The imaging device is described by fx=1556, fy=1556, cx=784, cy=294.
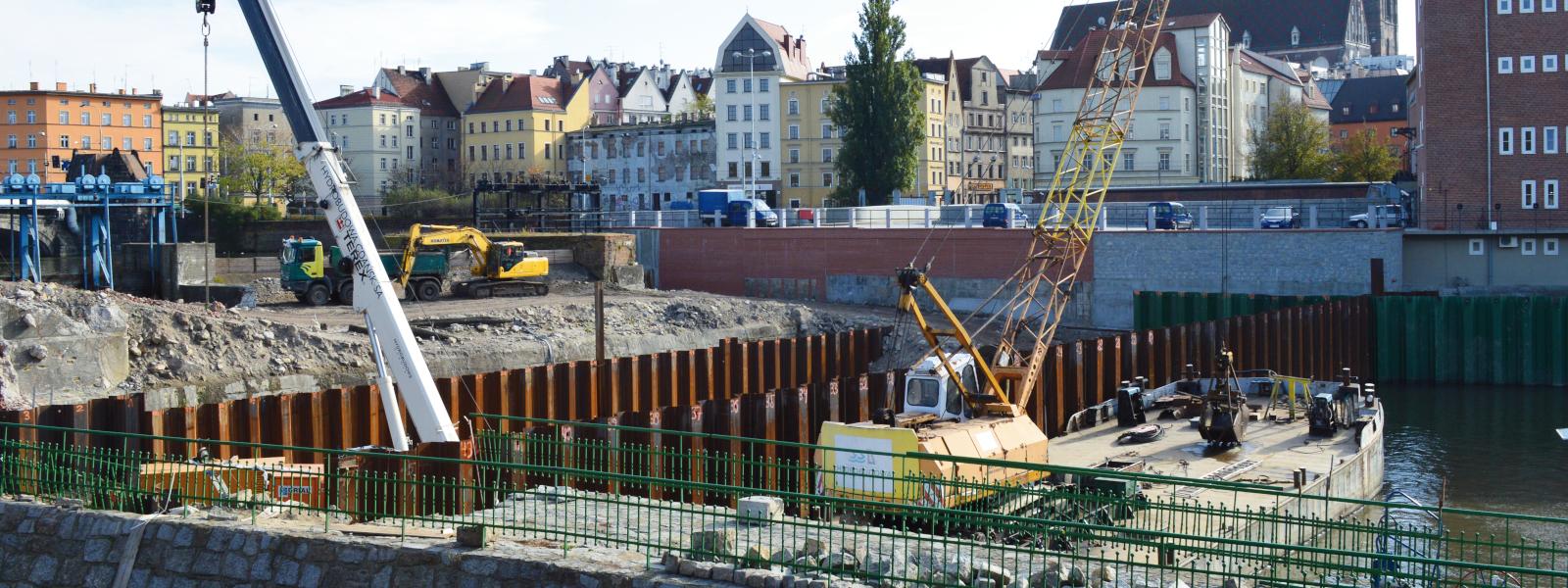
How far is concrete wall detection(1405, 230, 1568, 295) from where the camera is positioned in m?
44.3

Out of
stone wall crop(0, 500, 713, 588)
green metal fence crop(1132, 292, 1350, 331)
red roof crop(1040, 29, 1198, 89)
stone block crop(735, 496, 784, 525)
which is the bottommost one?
stone wall crop(0, 500, 713, 588)

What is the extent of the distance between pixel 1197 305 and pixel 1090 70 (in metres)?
36.5

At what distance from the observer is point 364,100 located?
98.7m

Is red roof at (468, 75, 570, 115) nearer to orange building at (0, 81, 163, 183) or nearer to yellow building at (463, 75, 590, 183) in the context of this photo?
yellow building at (463, 75, 590, 183)

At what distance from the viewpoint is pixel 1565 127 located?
45.2m

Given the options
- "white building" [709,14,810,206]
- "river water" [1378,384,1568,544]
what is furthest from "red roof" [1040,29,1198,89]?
"river water" [1378,384,1568,544]

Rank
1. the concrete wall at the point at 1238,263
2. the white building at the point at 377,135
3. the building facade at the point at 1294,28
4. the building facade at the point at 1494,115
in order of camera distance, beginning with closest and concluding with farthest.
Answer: the concrete wall at the point at 1238,263 → the building facade at the point at 1494,115 → the white building at the point at 377,135 → the building facade at the point at 1294,28

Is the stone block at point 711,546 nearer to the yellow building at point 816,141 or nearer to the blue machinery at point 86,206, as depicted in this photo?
the blue machinery at point 86,206

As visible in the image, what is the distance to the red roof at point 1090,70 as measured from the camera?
255 feet

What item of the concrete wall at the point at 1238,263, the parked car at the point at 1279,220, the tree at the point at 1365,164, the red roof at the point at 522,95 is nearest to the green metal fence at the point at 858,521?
the concrete wall at the point at 1238,263

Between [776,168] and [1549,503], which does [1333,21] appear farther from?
[1549,503]

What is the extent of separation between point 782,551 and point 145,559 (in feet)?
17.2

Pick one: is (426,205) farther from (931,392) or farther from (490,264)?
(931,392)

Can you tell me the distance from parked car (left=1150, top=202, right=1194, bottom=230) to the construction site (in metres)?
2.37
